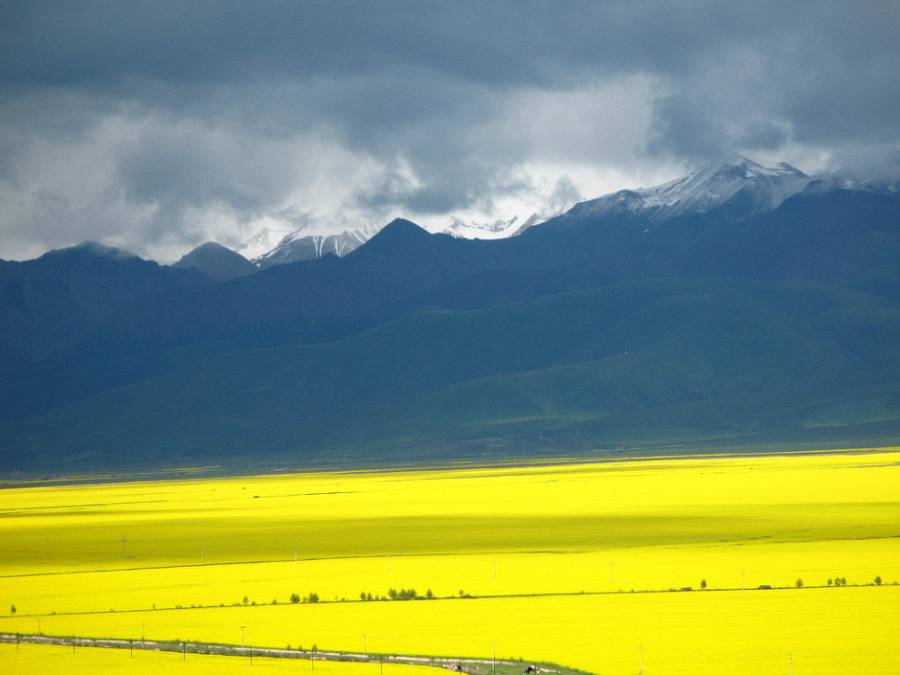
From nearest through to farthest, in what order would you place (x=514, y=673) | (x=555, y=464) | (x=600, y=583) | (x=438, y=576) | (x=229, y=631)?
(x=514, y=673), (x=229, y=631), (x=600, y=583), (x=438, y=576), (x=555, y=464)

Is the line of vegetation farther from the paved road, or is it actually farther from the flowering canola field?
the paved road

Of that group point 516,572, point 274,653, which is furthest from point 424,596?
point 274,653

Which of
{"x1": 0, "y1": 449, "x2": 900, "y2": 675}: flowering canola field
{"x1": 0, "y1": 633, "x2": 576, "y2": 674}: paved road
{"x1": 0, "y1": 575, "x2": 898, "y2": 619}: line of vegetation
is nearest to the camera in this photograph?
{"x1": 0, "y1": 633, "x2": 576, "y2": 674}: paved road

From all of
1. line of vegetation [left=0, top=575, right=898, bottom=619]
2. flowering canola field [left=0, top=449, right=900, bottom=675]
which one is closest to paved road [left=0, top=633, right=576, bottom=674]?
flowering canola field [left=0, top=449, right=900, bottom=675]

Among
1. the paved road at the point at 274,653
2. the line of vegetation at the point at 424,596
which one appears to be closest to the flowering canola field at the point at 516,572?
the line of vegetation at the point at 424,596

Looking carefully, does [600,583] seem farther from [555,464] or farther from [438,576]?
[555,464]

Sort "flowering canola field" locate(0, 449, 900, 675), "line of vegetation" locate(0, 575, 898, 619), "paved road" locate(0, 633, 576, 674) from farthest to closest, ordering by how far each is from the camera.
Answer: "line of vegetation" locate(0, 575, 898, 619) → "flowering canola field" locate(0, 449, 900, 675) → "paved road" locate(0, 633, 576, 674)

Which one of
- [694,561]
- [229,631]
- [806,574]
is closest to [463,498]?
[694,561]

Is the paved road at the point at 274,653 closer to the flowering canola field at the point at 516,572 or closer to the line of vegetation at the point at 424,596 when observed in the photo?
the flowering canola field at the point at 516,572

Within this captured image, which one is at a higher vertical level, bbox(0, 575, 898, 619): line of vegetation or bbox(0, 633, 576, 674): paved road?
bbox(0, 575, 898, 619): line of vegetation
